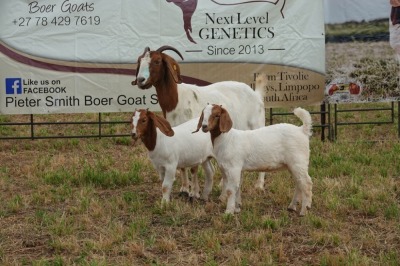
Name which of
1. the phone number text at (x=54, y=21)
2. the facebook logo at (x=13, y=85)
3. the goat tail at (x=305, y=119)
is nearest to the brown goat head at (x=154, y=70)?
the goat tail at (x=305, y=119)

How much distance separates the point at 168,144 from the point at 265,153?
3.41 feet

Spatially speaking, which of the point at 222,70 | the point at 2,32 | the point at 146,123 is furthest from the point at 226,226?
the point at 2,32

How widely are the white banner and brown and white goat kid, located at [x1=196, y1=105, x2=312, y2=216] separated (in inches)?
177

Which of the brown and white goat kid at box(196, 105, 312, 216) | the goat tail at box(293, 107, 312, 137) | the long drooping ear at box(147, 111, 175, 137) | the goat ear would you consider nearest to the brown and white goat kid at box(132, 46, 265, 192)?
the goat ear

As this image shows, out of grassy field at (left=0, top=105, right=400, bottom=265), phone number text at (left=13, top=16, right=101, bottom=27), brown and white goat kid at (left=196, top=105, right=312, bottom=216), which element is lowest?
grassy field at (left=0, top=105, right=400, bottom=265)

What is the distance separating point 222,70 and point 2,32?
3.63m

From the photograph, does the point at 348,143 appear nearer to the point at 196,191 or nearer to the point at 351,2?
the point at 351,2

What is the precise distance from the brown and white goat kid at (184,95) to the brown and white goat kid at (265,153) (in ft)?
4.09

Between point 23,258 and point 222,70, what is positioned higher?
point 222,70

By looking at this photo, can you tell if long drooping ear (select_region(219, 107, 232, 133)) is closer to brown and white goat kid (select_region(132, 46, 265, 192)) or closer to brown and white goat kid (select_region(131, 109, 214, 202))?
brown and white goat kid (select_region(131, 109, 214, 202))

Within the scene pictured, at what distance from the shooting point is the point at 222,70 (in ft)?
37.4

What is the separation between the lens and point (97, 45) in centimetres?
1125

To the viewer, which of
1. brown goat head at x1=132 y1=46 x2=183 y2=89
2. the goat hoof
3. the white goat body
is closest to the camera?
brown goat head at x1=132 y1=46 x2=183 y2=89

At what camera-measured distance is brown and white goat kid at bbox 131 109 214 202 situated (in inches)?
279
